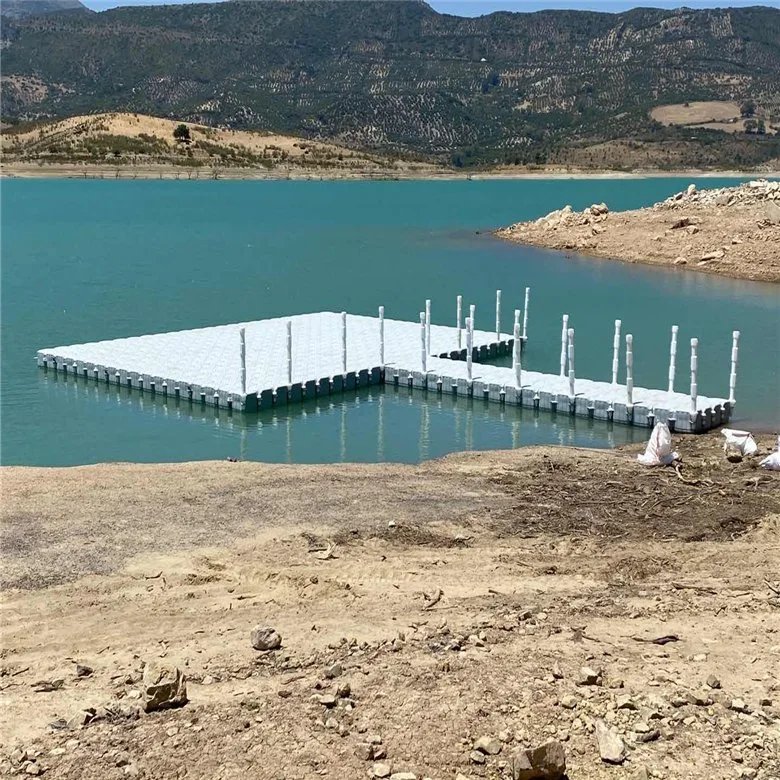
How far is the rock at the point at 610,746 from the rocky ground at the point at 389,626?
0.02 metres

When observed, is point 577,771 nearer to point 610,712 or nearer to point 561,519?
point 610,712

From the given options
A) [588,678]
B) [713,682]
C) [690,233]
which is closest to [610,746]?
[588,678]

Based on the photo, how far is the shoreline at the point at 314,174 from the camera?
118 meters

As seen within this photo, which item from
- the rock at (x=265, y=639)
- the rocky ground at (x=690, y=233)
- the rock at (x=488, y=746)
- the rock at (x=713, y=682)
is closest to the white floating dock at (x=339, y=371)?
the rock at (x=713, y=682)

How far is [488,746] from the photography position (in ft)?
24.4

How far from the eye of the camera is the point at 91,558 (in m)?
11.7

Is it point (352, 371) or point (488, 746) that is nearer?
point (488, 746)

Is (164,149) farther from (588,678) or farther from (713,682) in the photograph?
(713,682)

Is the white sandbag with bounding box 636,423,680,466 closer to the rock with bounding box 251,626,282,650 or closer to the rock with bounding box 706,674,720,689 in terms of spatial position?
the rock with bounding box 706,674,720,689

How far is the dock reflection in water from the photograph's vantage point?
1853 cm

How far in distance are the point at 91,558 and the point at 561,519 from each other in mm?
4931

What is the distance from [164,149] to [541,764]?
423ft

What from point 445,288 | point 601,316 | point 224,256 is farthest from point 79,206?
point 601,316

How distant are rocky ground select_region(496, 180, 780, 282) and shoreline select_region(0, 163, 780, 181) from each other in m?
66.1
